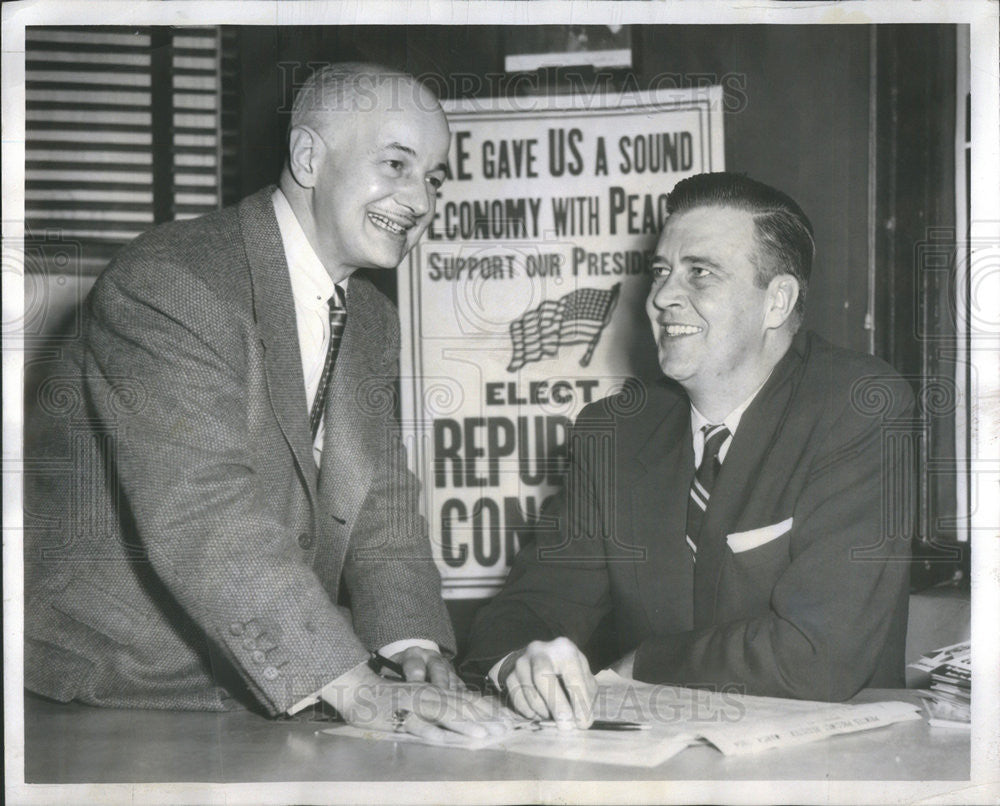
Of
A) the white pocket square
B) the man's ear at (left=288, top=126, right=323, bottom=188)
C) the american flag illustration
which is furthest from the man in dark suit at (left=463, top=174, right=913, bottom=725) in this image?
the man's ear at (left=288, top=126, right=323, bottom=188)

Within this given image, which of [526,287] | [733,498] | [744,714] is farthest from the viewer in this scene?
[526,287]

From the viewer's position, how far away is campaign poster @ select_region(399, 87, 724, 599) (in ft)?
6.56

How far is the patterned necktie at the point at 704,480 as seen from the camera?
6.18ft

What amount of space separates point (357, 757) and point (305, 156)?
111 cm

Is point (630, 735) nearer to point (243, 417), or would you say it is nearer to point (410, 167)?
point (243, 417)

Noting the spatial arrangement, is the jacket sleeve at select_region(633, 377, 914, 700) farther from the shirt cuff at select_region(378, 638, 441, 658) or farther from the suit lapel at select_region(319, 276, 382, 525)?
the suit lapel at select_region(319, 276, 382, 525)

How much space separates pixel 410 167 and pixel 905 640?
1283 mm

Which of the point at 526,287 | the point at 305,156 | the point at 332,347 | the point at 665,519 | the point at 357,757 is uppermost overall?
the point at 305,156

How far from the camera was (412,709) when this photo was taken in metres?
1.54

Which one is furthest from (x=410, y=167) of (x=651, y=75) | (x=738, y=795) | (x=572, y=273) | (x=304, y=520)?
(x=738, y=795)

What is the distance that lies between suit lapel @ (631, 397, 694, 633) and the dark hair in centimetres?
32

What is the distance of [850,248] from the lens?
6.64ft

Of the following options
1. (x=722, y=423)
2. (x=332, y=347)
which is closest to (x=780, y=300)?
(x=722, y=423)

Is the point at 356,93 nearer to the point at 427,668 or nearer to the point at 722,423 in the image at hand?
the point at 722,423
